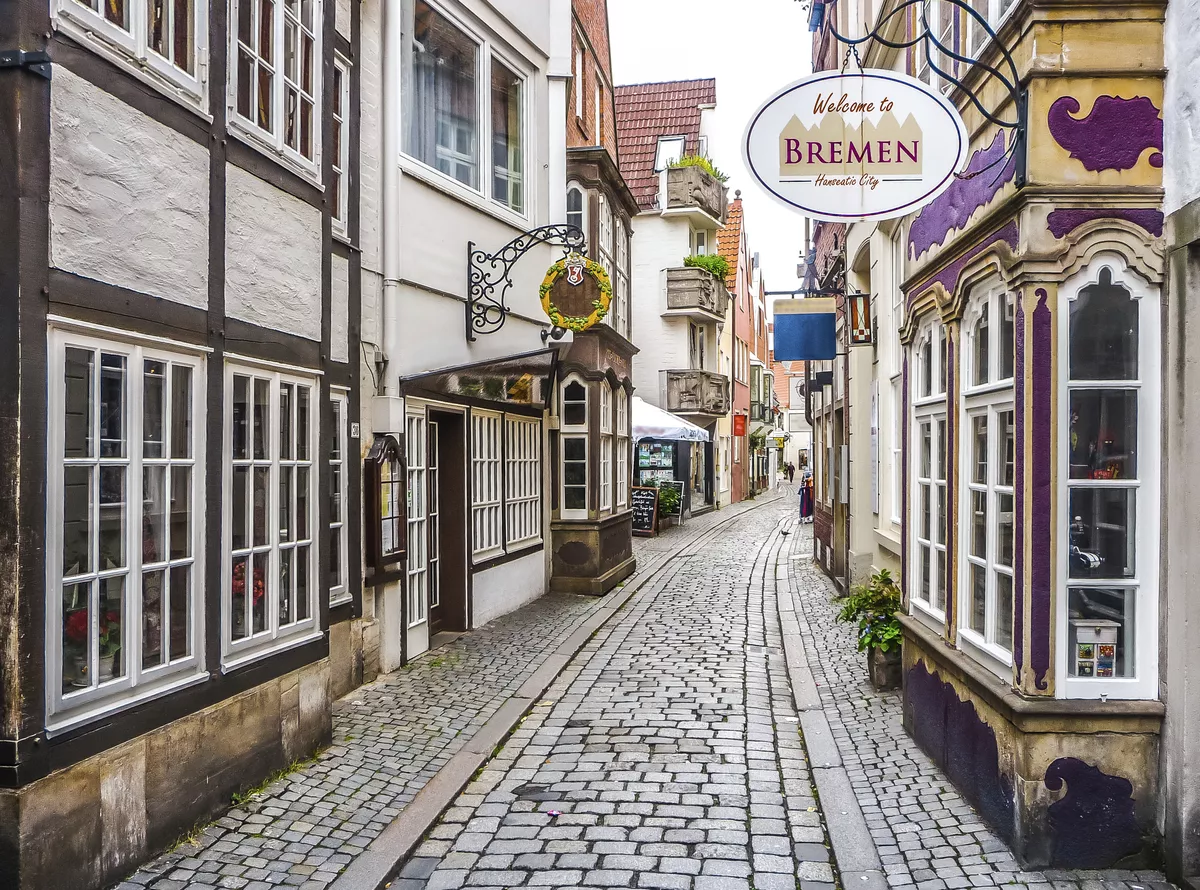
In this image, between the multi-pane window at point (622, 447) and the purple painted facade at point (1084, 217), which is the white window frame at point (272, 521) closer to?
the purple painted facade at point (1084, 217)

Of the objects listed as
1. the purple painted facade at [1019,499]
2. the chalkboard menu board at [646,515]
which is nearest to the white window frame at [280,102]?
the purple painted facade at [1019,499]

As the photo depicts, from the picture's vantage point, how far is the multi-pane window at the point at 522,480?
41.1 feet

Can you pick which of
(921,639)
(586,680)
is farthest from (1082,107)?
(586,680)

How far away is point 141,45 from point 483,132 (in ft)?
22.9

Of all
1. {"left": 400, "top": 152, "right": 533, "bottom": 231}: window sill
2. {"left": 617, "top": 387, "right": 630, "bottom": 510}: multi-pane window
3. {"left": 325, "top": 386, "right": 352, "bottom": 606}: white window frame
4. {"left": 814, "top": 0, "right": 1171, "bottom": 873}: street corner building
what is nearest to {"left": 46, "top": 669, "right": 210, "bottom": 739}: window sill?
{"left": 325, "top": 386, "right": 352, "bottom": 606}: white window frame

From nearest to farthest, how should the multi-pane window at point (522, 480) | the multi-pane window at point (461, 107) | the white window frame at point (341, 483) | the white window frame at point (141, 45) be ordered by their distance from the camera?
the white window frame at point (141, 45), the white window frame at point (341, 483), the multi-pane window at point (461, 107), the multi-pane window at point (522, 480)

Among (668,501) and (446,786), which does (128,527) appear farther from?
(668,501)

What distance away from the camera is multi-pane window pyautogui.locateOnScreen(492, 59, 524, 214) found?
11.9m

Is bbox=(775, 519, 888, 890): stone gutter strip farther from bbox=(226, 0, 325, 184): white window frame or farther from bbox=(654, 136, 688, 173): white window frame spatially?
bbox=(654, 136, 688, 173): white window frame

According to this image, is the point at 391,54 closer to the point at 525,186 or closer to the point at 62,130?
the point at 525,186

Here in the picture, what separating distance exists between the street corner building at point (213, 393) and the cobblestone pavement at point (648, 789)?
54.8 inches

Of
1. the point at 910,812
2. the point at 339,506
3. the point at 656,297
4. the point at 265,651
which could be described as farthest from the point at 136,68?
the point at 656,297

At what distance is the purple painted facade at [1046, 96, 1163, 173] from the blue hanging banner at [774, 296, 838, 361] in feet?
29.0

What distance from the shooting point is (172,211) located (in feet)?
16.5
